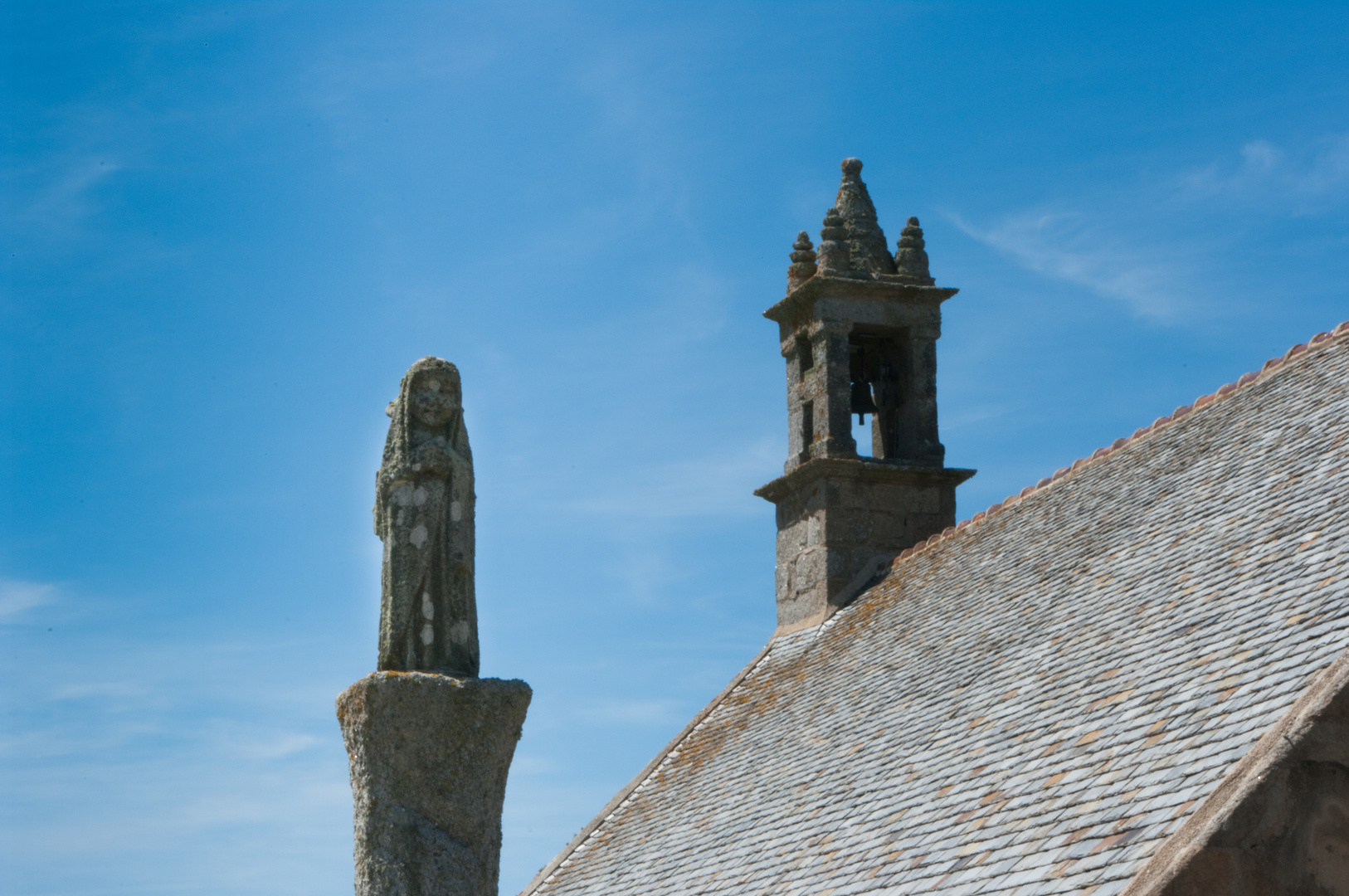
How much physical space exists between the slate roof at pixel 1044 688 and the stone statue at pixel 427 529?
2978mm

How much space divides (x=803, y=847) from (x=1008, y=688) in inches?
67.6

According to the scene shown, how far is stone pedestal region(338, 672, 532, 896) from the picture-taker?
7.34m

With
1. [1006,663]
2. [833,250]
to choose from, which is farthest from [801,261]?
→ [1006,663]

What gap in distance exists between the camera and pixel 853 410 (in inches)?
776

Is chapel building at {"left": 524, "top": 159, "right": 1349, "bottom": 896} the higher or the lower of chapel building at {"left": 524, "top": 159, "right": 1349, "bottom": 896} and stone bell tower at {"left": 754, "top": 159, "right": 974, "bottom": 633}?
the lower

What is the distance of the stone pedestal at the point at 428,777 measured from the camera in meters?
7.34

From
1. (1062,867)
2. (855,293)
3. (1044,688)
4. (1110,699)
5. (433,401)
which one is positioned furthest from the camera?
(855,293)

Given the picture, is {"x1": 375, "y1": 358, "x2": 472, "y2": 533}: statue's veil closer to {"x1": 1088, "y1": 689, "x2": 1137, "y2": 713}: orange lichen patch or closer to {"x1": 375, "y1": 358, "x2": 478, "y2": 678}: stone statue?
{"x1": 375, "y1": 358, "x2": 478, "y2": 678}: stone statue

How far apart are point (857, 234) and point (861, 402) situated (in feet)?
6.17

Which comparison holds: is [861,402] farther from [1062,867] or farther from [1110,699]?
[1062,867]

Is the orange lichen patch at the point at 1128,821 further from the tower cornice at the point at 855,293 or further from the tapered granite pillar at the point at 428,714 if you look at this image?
the tower cornice at the point at 855,293

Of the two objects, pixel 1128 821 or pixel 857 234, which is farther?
pixel 857 234

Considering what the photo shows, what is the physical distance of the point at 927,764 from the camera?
37.0 ft

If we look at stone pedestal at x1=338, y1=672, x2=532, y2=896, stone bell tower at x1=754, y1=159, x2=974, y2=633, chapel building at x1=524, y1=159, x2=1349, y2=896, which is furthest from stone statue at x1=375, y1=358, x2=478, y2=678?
stone bell tower at x1=754, y1=159, x2=974, y2=633
